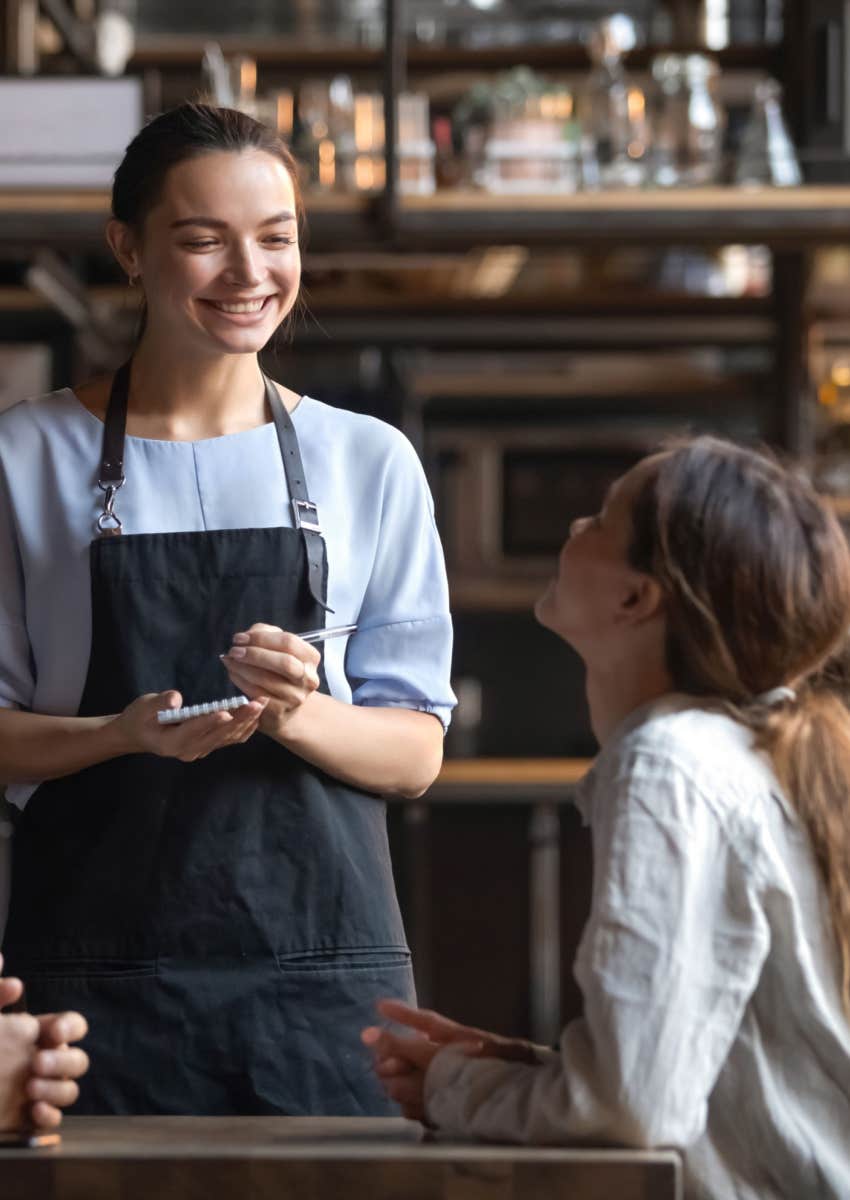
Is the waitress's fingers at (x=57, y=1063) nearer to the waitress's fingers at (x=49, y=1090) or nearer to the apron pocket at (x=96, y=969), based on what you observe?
the waitress's fingers at (x=49, y=1090)

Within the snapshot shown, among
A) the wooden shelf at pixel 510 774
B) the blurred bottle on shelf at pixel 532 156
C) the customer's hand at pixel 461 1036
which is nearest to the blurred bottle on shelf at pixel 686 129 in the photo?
the blurred bottle on shelf at pixel 532 156

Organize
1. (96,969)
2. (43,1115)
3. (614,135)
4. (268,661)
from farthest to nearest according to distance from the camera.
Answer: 1. (614,135)
2. (96,969)
3. (268,661)
4. (43,1115)

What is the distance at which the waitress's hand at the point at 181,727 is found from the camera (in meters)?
1.36

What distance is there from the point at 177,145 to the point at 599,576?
58cm

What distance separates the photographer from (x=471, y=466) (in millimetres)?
4734

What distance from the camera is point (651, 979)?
1022 millimetres

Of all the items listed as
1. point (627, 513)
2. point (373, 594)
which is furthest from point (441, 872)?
point (627, 513)

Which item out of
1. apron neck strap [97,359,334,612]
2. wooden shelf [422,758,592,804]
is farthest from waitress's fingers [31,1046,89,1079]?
wooden shelf [422,758,592,804]

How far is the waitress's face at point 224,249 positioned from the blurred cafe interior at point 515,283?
72.5 inches

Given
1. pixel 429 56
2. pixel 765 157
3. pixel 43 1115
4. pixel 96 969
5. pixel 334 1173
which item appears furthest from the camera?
pixel 429 56

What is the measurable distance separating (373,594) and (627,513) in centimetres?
43

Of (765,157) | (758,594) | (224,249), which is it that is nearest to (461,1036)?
(758,594)

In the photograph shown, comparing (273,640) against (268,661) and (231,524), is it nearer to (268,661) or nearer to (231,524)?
(268,661)

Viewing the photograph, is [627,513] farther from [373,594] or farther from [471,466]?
[471,466]
